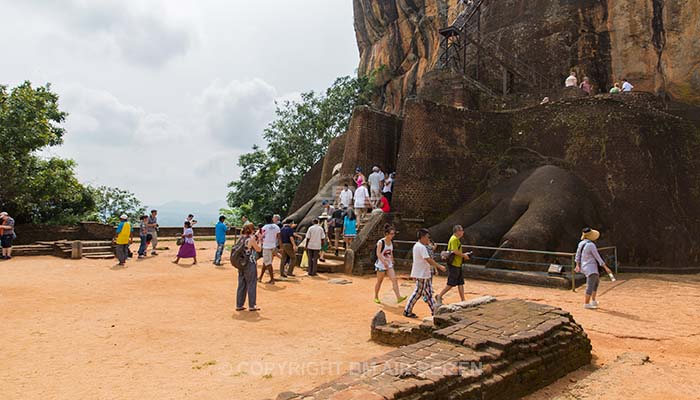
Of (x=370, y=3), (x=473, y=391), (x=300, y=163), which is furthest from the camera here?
(x=370, y=3)

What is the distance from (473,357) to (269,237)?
709cm

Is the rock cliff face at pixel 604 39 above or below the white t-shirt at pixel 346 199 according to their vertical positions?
above

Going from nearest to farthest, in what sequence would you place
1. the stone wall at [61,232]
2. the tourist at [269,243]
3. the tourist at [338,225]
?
1. the tourist at [269,243]
2. the tourist at [338,225]
3. the stone wall at [61,232]

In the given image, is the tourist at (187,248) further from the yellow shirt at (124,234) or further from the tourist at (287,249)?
the tourist at (287,249)

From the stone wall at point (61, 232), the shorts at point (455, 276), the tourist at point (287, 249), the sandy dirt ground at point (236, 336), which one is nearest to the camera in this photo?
the sandy dirt ground at point (236, 336)

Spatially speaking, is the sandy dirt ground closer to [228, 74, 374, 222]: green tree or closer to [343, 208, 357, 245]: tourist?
[343, 208, 357, 245]: tourist

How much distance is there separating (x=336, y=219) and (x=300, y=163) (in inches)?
706

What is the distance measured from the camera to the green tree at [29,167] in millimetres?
15891

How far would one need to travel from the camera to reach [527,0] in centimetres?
2252

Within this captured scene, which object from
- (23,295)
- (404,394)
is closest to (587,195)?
(404,394)

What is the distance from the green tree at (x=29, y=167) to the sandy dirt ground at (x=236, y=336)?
7.07 m

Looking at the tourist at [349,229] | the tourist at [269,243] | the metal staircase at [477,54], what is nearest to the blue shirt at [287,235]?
the tourist at [269,243]

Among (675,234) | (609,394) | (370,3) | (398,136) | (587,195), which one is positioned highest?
(370,3)

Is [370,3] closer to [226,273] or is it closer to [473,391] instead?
[226,273]
